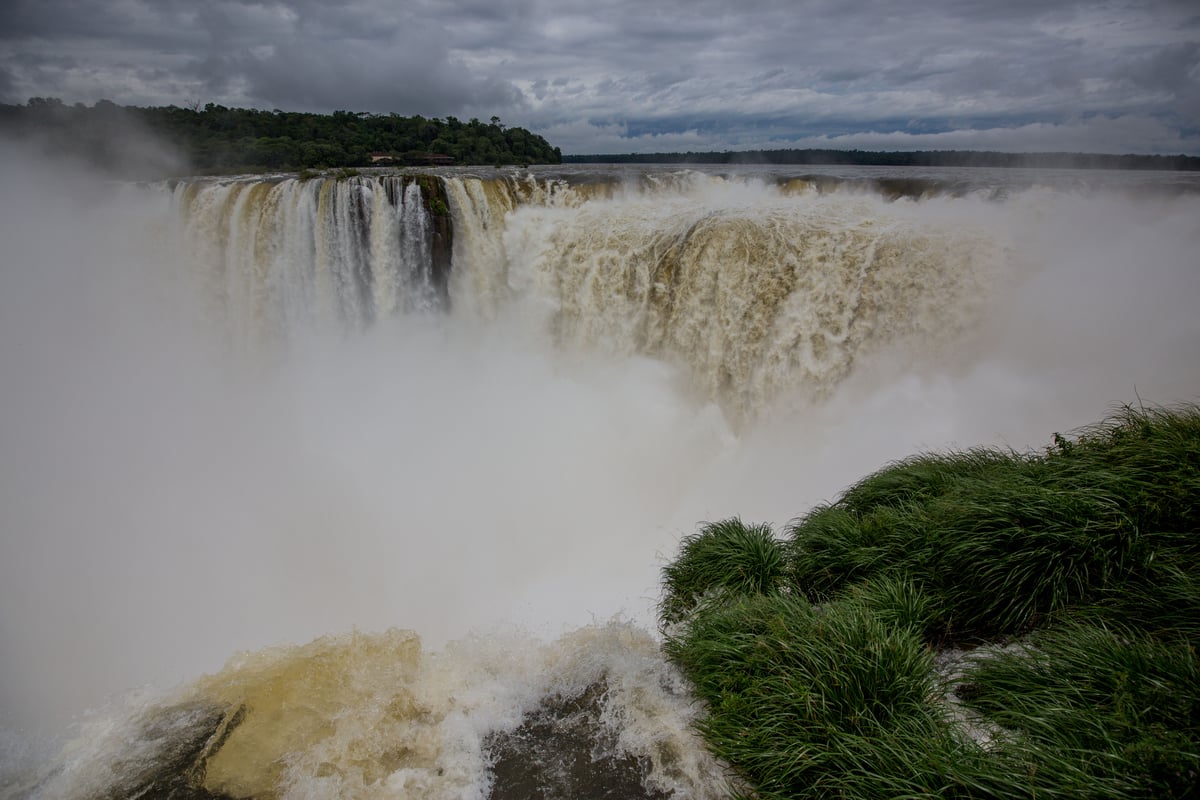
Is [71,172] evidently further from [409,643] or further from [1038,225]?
[1038,225]

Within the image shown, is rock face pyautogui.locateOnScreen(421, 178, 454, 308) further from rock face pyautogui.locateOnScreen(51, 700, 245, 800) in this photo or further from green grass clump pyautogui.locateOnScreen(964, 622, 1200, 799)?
green grass clump pyautogui.locateOnScreen(964, 622, 1200, 799)

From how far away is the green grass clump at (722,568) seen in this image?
211 inches

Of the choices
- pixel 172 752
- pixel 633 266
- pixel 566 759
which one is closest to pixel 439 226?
pixel 633 266

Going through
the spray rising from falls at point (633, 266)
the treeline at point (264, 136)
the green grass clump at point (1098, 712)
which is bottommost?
the green grass clump at point (1098, 712)

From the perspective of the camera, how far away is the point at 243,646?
30.6 ft

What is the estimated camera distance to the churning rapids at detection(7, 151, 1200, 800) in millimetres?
4559

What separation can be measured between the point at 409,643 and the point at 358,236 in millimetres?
13384

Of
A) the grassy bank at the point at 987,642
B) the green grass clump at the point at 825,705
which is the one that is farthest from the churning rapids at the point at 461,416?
the grassy bank at the point at 987,642

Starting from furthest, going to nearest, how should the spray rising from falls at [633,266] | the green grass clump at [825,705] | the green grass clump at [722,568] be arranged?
the spray rising from falls at [633,266] < the green grass clump at [722,568] < the green grass clump at [825,705]

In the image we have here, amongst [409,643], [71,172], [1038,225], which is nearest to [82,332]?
[71,172]

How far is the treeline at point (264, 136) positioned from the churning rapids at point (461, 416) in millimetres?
9927

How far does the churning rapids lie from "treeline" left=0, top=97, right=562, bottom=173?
32.6 feet

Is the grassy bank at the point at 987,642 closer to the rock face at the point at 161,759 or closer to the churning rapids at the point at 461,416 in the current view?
the churning rapids at the point at 461,416

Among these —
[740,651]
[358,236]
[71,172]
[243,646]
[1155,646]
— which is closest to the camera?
[1155,646]
